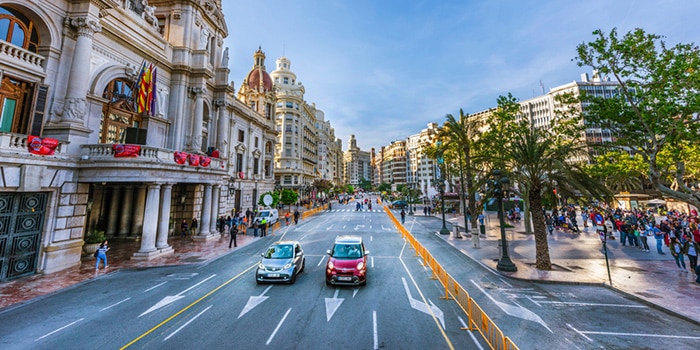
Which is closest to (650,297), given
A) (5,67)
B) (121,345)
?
(121,345)

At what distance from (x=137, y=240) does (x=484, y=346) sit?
25.4 meters

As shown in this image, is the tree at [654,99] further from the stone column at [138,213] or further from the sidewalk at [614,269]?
the stone column at [138,213]

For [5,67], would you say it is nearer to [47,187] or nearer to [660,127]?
[47,187]

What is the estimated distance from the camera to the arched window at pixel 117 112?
17.4m

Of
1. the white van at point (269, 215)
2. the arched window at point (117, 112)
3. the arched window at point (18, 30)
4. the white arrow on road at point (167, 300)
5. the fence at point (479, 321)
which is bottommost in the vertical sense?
the white arrow on road at point (167, 300)

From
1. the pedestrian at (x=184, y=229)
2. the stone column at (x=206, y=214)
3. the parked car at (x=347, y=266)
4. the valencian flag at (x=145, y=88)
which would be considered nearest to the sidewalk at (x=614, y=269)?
the parked car at (x=347, y=266)

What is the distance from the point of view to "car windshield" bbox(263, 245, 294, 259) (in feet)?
40.2

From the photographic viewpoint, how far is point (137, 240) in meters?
21.3

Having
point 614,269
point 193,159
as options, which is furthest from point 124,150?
point 614,269

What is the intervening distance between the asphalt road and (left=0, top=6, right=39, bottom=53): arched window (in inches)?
488

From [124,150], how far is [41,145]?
120 inches

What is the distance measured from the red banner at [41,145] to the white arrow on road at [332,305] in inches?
582

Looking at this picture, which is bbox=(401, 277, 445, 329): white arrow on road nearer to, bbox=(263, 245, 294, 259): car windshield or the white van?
bbox=(263, 245, 294, 259): car windshield

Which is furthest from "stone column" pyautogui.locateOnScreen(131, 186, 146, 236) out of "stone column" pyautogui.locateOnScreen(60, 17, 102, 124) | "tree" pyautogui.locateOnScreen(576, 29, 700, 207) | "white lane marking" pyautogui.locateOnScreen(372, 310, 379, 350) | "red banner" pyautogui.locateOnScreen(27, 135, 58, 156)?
"tree" pyautogui.locateOnScreen(576, 29, 700, 207)
